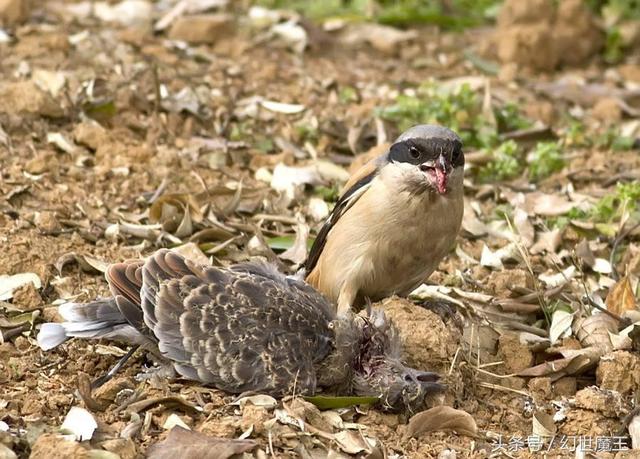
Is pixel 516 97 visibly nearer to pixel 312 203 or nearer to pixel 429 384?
pixel 312 203

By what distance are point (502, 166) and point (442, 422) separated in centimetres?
339

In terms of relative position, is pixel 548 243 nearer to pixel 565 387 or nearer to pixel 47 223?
pixel 565 387

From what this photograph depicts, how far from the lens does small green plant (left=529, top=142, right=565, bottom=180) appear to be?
28.0 feet

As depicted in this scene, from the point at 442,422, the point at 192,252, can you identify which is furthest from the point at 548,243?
the point at 442,422

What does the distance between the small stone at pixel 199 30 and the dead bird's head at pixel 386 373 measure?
5.25 m

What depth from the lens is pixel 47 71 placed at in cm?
885

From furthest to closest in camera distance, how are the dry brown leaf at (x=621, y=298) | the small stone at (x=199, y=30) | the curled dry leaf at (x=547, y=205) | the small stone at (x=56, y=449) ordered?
1. the small stone at (x=199, y=30)
2. the curled dry leaf at (x=547, y=205)
3. the dry brown leaf at (x=621, y=298)
4. the small stone at (x=56, y=449)

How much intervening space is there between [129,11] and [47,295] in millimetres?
5050

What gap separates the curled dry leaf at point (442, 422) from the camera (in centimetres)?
539

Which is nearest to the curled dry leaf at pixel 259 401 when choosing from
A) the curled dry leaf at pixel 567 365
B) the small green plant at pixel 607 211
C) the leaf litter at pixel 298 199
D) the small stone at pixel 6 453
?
the leaf litter at pixel 298 199

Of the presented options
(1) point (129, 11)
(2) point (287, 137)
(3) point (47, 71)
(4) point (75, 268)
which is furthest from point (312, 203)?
(1) point (129, 11)

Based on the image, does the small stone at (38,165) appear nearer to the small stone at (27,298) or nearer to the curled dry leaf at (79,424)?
the small stone at (27,298)

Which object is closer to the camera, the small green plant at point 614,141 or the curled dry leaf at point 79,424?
the curled dry leaf at point 79,424

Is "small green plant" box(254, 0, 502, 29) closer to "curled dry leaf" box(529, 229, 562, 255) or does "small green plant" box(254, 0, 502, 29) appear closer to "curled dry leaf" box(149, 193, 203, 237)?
"curled dry leaf" box(529, 229, 562, 255)
